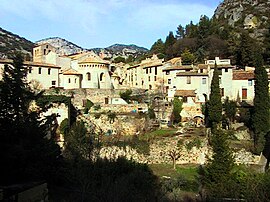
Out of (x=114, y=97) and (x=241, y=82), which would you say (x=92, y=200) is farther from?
(x=241, y=82)

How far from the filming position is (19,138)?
17.6 m

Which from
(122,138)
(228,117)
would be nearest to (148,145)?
(122,138)

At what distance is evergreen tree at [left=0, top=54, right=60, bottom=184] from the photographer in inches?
664

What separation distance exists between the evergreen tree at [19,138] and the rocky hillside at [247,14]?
72.4 metres

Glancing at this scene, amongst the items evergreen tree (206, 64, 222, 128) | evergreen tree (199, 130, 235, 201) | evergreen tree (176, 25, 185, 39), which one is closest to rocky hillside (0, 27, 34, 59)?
evergreen tree (176, 25, 185, 39)

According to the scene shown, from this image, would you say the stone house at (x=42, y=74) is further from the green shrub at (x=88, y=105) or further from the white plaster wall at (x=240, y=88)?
the white plaster wall at (x=240, y=88)

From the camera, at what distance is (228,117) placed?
38688 mm

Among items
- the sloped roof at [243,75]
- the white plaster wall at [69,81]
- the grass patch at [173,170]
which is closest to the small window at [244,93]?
the sloped roof at [243,75]

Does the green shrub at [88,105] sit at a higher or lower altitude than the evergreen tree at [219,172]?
higher

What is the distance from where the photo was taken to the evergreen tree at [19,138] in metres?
16.9

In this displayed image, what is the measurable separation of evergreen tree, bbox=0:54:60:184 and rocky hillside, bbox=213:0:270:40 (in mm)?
72362

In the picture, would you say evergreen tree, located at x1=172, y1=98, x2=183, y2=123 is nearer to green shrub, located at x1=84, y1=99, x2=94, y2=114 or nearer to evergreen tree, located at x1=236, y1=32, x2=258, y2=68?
green shrub, located at x1=84, y1=99, x2=94, y2=114

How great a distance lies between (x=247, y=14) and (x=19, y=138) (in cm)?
9523

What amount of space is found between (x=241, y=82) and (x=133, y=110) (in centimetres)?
1423
